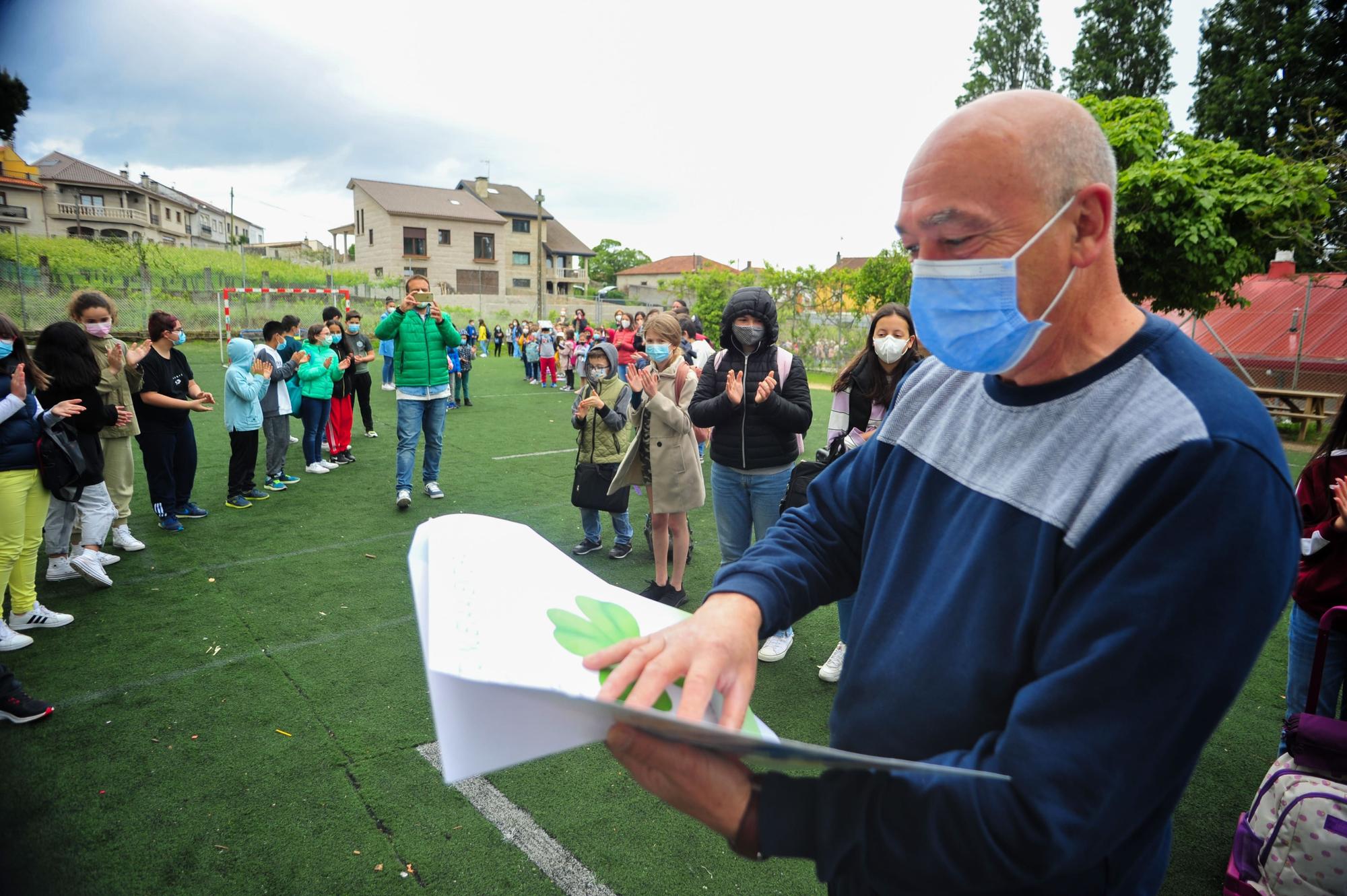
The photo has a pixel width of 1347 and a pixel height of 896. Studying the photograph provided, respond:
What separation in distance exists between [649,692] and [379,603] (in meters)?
4.91

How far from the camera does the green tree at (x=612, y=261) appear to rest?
94125 mm

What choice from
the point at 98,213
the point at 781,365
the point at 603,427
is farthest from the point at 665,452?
the point at 98,213

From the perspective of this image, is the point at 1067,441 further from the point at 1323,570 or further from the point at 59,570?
the point at 59,570

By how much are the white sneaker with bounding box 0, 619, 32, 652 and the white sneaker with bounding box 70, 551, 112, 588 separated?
0.70m

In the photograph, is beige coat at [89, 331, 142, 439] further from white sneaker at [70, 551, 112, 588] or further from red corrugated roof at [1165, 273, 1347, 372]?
red corrugated roof at [1165, 273, 1347, 372]

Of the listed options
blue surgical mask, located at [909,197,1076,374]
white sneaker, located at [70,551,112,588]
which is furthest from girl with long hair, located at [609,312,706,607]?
blue surgical mask, located at [909,197,1076,374]

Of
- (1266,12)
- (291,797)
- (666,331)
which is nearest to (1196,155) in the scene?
(666,331)

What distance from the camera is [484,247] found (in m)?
54.5

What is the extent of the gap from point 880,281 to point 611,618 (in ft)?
82.9

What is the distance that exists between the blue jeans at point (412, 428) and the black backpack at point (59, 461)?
2893 millimetres

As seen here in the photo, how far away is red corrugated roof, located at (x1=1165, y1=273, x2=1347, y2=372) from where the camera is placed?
15945 mm

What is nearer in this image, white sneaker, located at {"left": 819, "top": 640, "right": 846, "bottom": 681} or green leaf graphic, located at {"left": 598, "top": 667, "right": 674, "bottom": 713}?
green leaf graphic, located at {"left": 598, "top": 667, "right": 674, "bottom": 713}

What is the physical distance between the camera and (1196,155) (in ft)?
36.4

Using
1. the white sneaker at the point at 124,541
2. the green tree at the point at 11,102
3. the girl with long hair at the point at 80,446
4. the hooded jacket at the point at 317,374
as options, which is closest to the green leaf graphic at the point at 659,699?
the green tree at the point at 11,102
